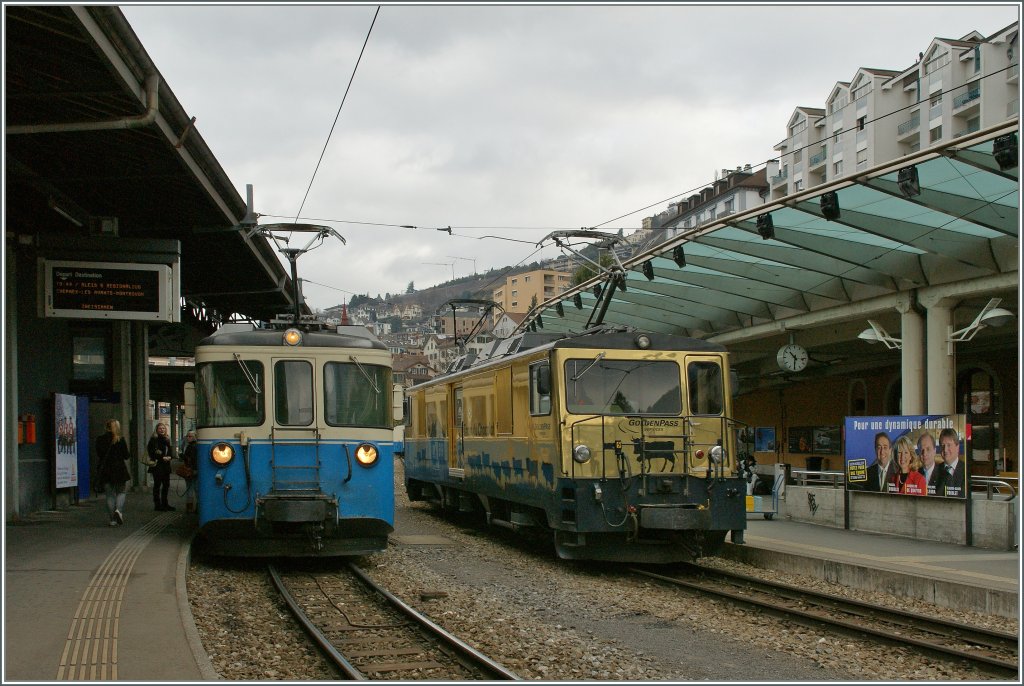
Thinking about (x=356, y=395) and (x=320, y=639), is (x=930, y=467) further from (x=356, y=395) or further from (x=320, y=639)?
(x=320, y=639)

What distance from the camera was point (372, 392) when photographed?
1220cm

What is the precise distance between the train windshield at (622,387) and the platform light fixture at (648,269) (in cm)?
787

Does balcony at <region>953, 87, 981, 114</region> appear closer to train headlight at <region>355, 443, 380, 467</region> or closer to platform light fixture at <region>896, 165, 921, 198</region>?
platform light fixture at <region>896, 165, 921, 198</region>

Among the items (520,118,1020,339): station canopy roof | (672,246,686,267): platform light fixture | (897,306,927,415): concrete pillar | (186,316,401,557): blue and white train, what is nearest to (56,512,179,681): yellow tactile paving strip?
(186,316,401,557): blue and white train

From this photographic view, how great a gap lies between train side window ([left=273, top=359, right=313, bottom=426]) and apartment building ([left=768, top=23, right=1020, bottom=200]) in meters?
26.4

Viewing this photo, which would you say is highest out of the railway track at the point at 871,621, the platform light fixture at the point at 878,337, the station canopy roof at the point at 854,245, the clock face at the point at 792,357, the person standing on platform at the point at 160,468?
the station canopy roof at the point at 854,245

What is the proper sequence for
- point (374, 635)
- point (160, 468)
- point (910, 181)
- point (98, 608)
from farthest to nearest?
point (160, 468)
point (910, 181)
point (374, 635)
point (98, 608)

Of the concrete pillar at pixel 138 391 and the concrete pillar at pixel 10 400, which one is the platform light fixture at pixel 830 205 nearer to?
the concrete pillar at pixel 10 400

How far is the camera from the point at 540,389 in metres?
12.4

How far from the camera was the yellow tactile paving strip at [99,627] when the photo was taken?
Result: 6.39m

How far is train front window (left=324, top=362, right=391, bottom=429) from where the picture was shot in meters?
12.0

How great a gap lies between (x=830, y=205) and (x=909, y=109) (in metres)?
40.4

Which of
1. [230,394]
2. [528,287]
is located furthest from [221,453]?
[528,287]

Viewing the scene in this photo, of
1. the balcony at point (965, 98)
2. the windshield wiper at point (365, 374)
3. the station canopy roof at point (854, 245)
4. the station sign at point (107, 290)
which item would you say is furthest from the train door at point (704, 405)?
the balcony at point (965, 98)
